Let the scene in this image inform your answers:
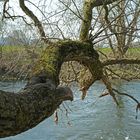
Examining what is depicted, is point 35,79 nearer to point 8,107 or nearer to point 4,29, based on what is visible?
point 8,107

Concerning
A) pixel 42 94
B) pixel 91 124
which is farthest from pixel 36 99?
pixel 91 124

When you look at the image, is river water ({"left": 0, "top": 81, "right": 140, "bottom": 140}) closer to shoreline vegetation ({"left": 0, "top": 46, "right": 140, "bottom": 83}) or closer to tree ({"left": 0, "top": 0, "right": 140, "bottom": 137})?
shoreline vegetation ({"left": 0, "top": 46, "right": 140, "bottom": 83})

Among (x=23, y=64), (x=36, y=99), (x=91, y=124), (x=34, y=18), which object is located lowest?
(x=91, y=124)

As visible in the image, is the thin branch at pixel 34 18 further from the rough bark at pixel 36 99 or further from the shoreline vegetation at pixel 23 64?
the rough bark at pixel 36 99

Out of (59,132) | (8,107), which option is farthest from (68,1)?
(59,132)

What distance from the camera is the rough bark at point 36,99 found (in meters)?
2.01

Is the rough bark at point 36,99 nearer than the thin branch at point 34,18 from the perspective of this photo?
Yes

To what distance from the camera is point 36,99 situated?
2250mm

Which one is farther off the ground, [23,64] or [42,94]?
[23,64]

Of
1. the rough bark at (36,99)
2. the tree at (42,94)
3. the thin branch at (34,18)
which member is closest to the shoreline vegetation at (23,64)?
the thin branch at (34,18)

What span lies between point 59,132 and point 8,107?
35.3 feet

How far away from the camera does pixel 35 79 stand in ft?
8.63

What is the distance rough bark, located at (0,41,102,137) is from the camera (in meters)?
2.01

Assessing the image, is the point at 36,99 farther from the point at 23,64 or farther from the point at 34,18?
the point at 23,64
